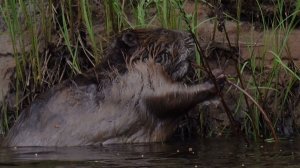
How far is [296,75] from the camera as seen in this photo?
5.10 meters

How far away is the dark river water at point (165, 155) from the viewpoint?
399cm

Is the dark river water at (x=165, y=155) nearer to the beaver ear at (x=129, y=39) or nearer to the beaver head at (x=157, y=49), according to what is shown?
the beaver head at (x=157, y=49)

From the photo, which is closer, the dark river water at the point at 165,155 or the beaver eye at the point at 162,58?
the dark river water at the point at 165,155

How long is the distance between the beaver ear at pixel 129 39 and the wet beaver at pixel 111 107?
4.1 inches

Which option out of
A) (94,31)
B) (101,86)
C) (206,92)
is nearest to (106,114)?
(101,86)

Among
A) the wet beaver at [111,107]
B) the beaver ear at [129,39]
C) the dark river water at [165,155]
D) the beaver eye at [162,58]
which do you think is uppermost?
the beaver ear at [129,39]

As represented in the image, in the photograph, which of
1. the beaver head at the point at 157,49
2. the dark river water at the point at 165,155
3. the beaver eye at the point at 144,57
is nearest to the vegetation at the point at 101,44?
the beaver head at the point at 157,49

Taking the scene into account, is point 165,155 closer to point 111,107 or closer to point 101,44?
point 111,107

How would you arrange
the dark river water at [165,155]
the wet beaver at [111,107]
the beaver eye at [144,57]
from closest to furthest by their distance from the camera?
the dark river water at [165,155] → the wet beaver at [111,107] → the beaver eye at [144,57]

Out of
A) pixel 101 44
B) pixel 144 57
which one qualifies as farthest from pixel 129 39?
pixel 101 44

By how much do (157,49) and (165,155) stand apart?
1.12 metres

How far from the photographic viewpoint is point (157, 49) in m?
5.32

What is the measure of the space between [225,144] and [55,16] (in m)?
1.63

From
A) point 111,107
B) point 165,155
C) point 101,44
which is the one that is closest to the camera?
point 165,155
